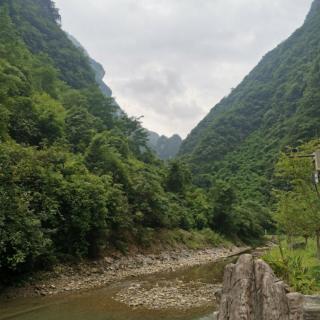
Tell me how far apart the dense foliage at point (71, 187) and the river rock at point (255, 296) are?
13835 millimetres

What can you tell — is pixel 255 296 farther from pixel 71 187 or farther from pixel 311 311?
pixel 71 187

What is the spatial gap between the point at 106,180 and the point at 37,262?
948cm

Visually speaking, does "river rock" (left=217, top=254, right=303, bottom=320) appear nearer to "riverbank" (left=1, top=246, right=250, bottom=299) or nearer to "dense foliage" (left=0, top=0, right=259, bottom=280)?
"dense foliage" (left=0, top=0, right=259, bottom=280)

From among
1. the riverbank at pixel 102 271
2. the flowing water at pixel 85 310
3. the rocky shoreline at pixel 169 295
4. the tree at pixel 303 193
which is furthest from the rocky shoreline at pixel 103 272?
the tree at pixel 303 193

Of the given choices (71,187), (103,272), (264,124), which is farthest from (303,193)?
(264,124)

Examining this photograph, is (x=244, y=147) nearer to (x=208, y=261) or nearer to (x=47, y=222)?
(x=208, y=261)

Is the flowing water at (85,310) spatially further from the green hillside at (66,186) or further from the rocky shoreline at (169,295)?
the green hillside at (66,186)

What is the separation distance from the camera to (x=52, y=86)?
174ft

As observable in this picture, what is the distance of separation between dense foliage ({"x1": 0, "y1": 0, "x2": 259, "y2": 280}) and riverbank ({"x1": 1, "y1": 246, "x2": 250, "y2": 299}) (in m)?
0.87

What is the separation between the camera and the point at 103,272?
2503 centimetres

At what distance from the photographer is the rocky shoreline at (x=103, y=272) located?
772 inches

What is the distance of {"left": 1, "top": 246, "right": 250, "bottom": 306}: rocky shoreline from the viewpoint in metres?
19.6

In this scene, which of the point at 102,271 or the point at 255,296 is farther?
the point at 102,271

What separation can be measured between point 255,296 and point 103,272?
69.0 ft
